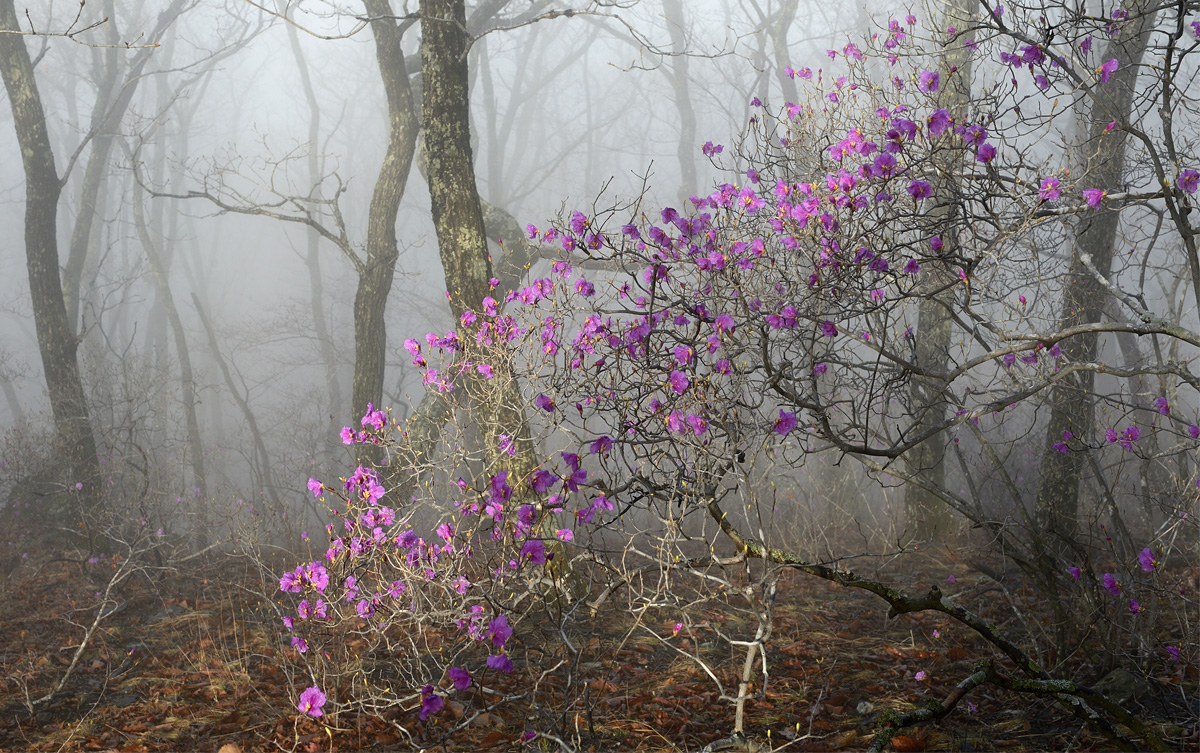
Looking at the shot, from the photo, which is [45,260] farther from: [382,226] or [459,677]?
[459,677]

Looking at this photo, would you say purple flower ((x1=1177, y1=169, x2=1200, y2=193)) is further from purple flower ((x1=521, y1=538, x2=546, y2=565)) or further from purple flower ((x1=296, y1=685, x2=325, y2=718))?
purple flower ((x1=296, y1=685, x2=325, y2=718))

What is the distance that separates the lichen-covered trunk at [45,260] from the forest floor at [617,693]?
8.99 feet

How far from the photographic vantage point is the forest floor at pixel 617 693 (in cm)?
298

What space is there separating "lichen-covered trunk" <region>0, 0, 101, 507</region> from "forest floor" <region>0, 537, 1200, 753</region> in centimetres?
274

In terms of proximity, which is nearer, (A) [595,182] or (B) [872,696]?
(B) [872,696]

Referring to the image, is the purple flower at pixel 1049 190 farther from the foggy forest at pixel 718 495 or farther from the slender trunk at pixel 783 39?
the slender trunk at pixel 783 39

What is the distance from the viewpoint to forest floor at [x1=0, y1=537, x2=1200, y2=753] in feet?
9.78

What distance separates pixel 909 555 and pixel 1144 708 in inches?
125

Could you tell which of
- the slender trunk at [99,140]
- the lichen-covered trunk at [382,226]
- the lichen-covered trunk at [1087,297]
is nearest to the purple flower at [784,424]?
the lichen-covered trunk at [1087,297]

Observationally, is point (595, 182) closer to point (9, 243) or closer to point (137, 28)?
point (137, 28)

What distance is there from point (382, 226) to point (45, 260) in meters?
3.46

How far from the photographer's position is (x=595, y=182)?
936 inches

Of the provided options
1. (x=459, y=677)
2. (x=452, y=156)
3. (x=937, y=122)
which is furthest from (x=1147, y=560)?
(x=452, y=156)

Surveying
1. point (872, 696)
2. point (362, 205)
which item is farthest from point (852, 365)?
point (362, 205)
